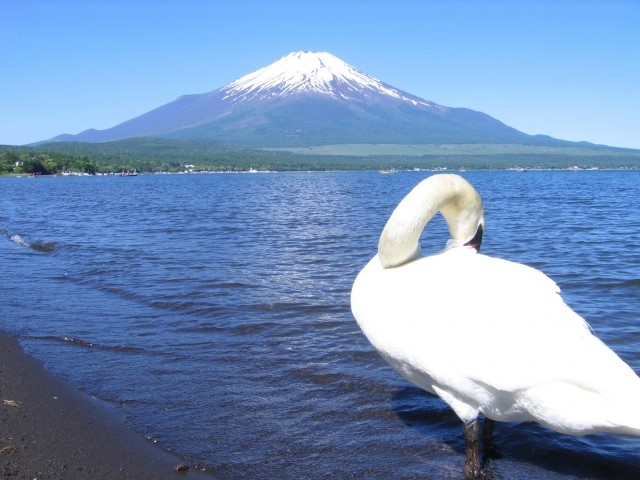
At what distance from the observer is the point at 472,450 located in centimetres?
529

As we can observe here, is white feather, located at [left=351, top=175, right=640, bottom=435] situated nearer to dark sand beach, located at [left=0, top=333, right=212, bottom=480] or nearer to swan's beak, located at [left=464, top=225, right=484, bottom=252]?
swan's beak, located at [left=464, top=225, right=484, bottom=252]

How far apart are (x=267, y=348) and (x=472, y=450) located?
4.01m

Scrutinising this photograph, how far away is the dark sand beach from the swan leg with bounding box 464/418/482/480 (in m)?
2.00

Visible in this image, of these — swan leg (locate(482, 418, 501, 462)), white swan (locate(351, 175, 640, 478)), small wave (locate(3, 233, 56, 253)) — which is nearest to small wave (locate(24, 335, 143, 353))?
white swan (locate(351, 175, 640, 478))

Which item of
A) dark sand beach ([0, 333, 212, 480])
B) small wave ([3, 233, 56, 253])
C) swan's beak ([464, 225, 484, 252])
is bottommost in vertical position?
small wave ([3, 233, 56, 253])

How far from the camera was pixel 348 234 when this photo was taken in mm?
23188

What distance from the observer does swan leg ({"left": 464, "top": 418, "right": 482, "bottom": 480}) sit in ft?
16.9

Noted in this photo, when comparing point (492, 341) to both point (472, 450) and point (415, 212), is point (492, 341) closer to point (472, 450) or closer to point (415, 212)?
point (472, 450)

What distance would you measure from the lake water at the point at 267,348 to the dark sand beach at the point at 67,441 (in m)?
0.21

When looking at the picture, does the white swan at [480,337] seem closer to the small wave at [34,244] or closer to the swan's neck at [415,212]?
the swan's neck at [415,212]

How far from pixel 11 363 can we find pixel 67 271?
26.0 ft

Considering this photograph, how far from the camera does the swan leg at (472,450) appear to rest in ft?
16.9

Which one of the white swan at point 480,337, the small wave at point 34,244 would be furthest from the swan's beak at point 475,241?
the small wave at point 34,244

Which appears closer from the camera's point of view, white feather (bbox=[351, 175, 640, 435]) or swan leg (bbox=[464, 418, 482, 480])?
white feather (bbox=[351, 175, 640, 435])
